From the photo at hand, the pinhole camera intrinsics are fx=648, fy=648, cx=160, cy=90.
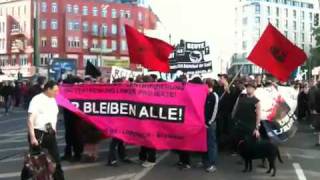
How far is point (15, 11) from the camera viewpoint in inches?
4606

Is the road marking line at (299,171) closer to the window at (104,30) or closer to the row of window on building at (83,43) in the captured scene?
the row of window on building at (83,43)

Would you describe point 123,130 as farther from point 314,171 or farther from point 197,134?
point 314,171

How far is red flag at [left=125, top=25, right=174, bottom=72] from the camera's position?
17062mm

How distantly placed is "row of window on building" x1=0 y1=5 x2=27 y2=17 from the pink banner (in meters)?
104

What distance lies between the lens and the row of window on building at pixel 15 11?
114375mm

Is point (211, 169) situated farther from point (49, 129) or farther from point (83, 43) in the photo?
point (83, 43)

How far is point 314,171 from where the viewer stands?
12258 millimetres

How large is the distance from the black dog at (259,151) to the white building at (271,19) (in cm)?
16087

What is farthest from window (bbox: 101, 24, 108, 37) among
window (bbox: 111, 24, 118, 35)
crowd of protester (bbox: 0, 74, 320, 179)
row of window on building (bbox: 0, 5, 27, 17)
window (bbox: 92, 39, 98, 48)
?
crowd of protester (bbox: 0, 74, 320, 179)

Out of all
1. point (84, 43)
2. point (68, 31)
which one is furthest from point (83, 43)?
point (68, 31)

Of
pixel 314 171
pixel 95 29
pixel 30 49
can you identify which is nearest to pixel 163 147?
pixel 314 171

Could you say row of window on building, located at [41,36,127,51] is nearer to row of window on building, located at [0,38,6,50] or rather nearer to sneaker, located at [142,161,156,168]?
row of window on building, located at [0,38,6,50]

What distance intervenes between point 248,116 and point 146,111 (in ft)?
6.47

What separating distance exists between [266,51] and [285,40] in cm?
48
